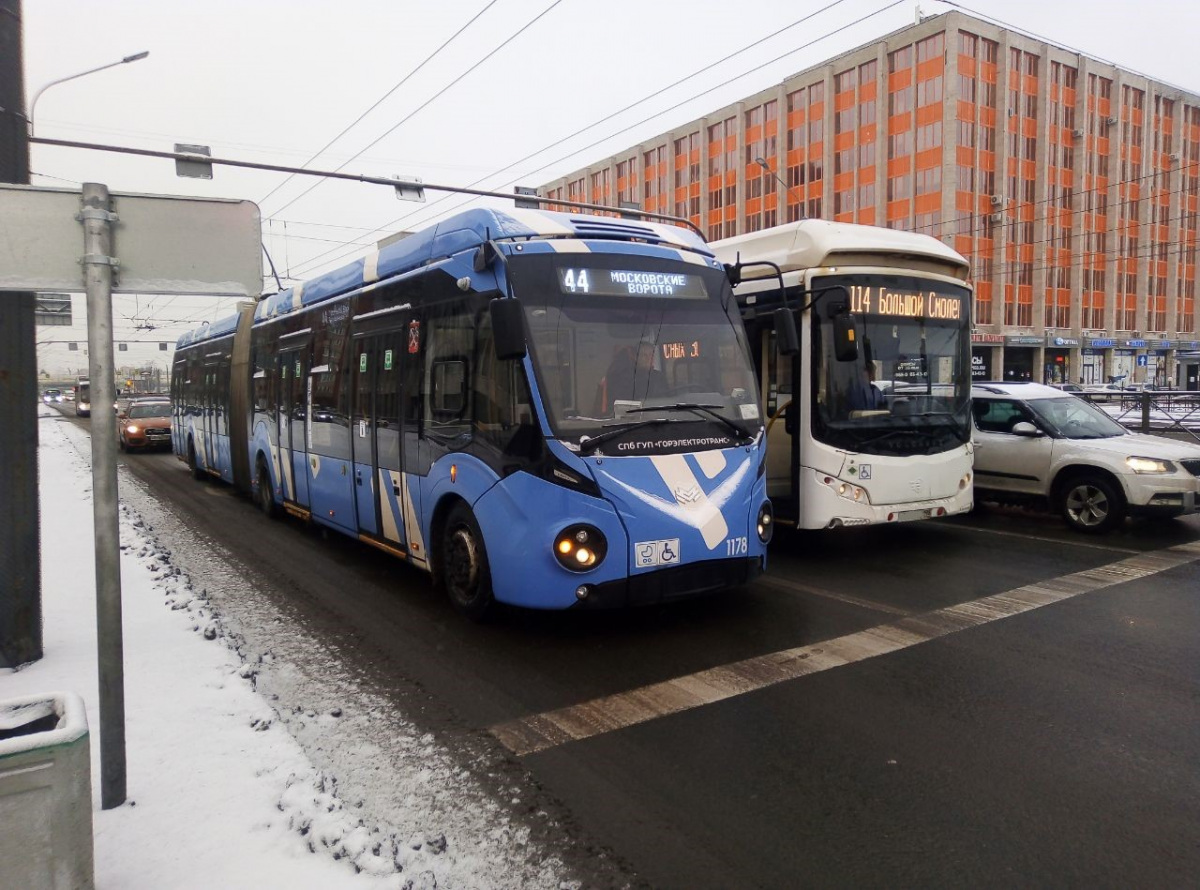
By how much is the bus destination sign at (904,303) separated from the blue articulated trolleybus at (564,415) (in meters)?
2.24

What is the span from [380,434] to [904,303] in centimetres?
554

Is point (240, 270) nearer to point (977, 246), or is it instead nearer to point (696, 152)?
point (977, 246)

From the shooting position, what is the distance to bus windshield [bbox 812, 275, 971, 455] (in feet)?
27.6

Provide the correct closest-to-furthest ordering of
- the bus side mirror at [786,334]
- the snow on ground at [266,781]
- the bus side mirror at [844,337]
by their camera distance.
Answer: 1. the snow on ground at [266,781]
2. the bus side mirror at [786,334]
3. the bus side mirror at [844,337]

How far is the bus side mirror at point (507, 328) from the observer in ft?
18.1

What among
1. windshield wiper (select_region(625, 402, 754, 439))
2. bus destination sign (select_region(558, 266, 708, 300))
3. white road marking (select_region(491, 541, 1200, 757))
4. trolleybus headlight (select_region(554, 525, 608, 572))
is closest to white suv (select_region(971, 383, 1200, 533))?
white road marking (select_region(491, 541, 1200, 757))

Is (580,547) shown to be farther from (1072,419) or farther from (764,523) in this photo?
(1072,419)

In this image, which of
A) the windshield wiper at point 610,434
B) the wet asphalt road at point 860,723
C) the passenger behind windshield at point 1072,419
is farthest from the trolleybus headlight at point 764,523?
the passenger behind windshield at point 1072,419

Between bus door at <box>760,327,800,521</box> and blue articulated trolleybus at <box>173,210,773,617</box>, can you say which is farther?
bus door at <box>760,327,800,521</box>

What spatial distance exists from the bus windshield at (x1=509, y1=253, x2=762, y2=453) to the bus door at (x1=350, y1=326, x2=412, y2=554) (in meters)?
2.06

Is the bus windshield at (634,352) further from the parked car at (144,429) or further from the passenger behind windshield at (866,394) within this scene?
the parked car at (144,429)

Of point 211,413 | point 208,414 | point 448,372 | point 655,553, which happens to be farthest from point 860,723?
point 208,414

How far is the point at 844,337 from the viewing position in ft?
26.2

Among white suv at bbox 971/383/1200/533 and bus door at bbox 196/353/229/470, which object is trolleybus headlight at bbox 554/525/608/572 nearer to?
white suv at bbox 971/383/1200/533
